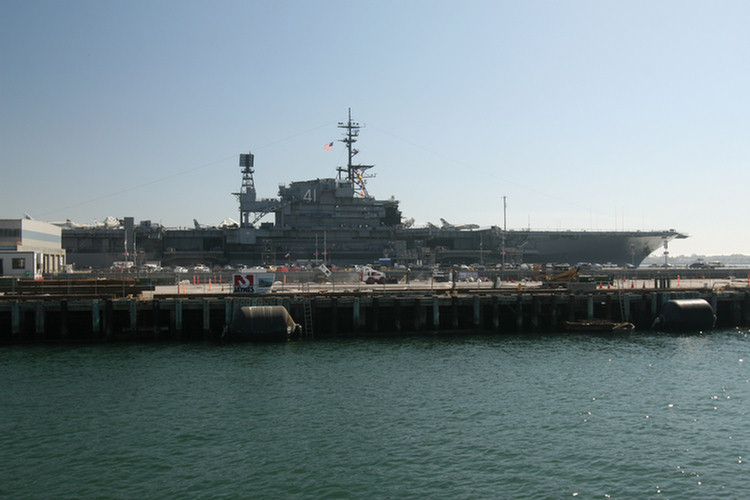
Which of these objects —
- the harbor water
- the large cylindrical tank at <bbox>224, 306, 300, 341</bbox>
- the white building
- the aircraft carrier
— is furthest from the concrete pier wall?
the aircraft carrier

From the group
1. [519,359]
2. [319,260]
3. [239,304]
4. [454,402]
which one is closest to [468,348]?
[519,359]

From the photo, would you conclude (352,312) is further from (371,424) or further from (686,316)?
(686,316)

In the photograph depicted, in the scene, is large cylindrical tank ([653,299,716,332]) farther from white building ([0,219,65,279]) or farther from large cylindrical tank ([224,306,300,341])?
white building ([0,219,65,279])

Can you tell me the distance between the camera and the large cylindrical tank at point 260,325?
2888 centimetres

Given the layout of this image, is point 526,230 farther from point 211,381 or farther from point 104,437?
point 104,437

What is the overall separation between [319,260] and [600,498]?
212 ft

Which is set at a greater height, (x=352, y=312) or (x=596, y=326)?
(x=352, y=312)

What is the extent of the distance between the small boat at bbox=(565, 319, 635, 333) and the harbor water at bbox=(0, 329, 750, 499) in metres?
5.75

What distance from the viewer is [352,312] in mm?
32594

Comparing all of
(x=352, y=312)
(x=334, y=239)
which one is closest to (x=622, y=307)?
(x=352, y=312)

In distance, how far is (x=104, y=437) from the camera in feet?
52.2

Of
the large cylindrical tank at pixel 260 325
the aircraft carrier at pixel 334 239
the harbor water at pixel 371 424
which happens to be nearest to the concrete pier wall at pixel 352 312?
the large cylindrical tank at pixel 260 325

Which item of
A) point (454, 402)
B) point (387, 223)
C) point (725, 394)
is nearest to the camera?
point (454, 402)

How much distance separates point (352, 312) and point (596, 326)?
526 inches
